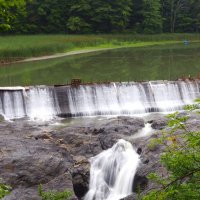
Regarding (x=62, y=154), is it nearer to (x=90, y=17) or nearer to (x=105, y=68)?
(x=105, y=68)

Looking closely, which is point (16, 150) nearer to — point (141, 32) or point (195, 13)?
point (141, 32)

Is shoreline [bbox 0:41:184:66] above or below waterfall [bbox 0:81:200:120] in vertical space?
above

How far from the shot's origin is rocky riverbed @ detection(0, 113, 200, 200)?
11930 mm

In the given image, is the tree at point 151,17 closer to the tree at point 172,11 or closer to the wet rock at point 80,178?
the tree at point 172,11

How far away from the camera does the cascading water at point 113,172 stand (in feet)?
41.7

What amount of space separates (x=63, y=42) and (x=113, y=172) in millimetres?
31672

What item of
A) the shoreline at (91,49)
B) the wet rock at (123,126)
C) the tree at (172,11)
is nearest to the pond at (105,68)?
the shoreline at (91,49)

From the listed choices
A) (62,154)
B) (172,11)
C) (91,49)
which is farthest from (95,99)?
(172,11)

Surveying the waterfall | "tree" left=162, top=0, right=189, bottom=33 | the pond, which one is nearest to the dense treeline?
"tree" left=162, top=0, right=189, bottom=33

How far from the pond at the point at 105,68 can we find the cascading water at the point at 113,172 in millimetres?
12784

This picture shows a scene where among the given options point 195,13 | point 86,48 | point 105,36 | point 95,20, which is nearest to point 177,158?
point 86,48

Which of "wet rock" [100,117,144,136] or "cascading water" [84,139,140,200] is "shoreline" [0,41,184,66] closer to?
Result: "wet rock" [100,117,144,136]

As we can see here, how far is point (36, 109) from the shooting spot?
21516mm

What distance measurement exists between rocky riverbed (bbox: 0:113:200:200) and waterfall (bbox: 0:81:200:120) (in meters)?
4.16
